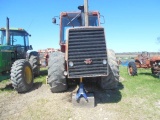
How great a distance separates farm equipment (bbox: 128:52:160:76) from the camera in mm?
13273

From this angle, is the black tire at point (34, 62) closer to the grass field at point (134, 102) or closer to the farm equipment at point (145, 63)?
the grass field at point (134, 102)

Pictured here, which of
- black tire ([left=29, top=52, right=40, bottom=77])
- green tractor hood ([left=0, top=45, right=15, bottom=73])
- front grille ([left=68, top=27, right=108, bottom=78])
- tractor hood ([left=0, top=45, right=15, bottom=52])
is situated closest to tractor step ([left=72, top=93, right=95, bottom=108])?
front grille ([left=68, top=27, right=108, bottom=78])

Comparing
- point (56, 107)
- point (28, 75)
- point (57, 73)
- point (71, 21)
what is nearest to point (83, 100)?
point (56, 107)

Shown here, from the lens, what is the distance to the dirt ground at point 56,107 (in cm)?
661

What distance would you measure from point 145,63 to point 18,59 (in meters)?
6.84

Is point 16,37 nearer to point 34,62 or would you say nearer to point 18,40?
point 18,40

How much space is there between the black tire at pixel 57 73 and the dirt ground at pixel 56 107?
30 centimetres

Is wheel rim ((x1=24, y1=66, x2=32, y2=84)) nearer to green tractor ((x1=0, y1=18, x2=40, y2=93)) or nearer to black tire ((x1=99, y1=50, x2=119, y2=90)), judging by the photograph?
green tractor ((x1=0, y1=18, x2=40, y2=93))

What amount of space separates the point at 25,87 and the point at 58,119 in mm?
3190

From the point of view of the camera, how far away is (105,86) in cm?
815

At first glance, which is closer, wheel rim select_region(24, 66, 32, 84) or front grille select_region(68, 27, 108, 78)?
front grille select_region(68, 27, 108, 78)

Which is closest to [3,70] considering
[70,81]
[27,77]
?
[27,77]

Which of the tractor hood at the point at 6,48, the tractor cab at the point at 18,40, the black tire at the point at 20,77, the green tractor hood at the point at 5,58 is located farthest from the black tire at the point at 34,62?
the black tire at the point at 20,77

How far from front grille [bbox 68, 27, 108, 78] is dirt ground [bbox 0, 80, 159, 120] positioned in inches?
37.3
